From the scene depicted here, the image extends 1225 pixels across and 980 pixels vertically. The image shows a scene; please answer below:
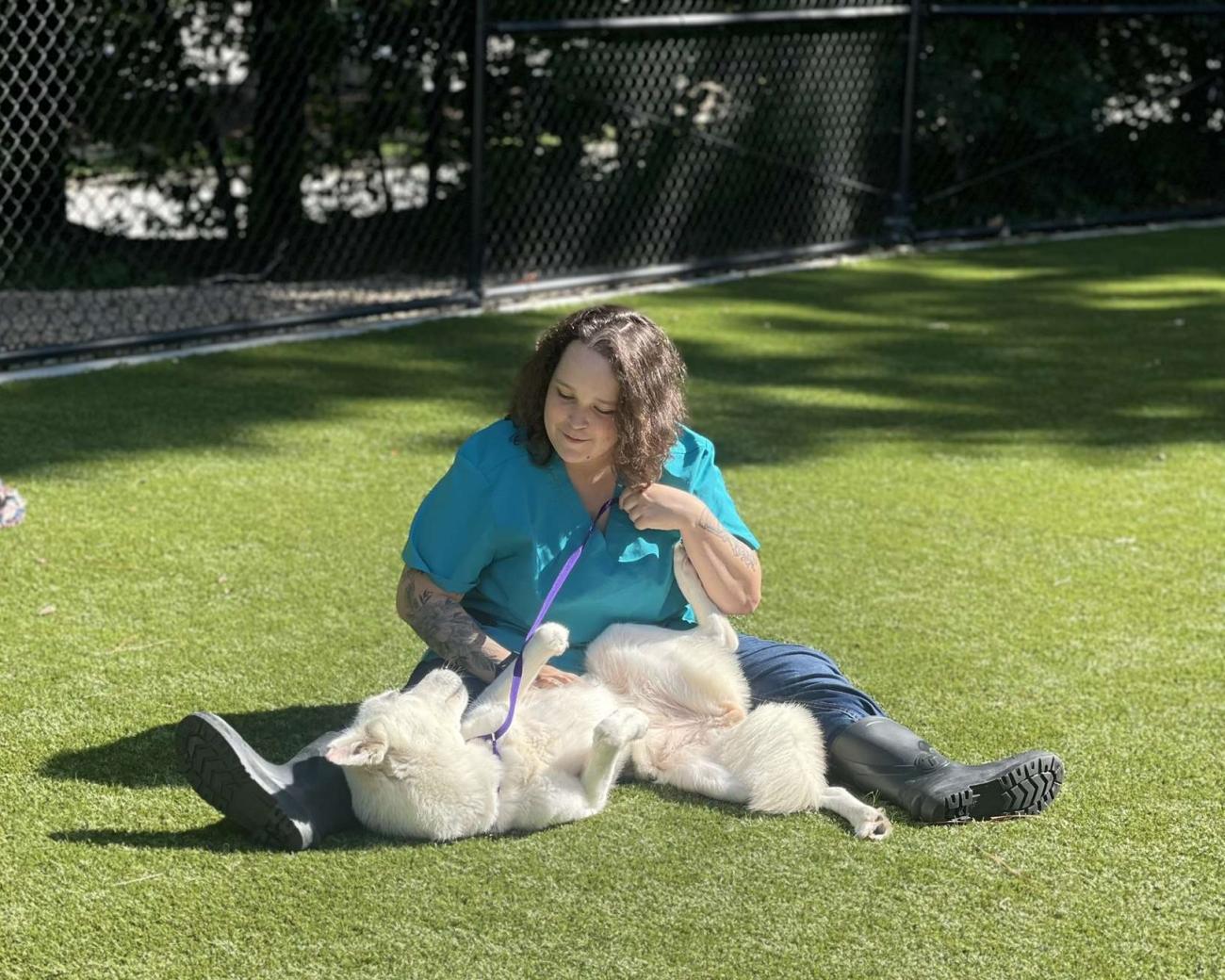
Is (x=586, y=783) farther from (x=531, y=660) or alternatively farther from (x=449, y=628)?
(x=449, y=628)

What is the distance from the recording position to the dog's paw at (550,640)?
3072mm

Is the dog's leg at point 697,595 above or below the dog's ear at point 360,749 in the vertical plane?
above

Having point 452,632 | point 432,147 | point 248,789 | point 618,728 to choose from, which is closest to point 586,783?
point 618,728

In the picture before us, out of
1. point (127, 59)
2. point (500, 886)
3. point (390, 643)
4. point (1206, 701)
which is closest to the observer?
point (500, 886)

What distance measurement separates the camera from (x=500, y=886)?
9.56ft

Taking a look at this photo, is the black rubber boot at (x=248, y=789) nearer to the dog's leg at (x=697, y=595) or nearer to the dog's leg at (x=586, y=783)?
the dog's leg at (x=586, y=783)

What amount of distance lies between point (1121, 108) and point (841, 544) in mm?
8302

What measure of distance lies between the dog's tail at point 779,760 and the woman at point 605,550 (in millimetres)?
122

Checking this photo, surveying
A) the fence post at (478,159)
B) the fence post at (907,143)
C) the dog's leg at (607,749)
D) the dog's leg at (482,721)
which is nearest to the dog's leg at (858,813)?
the dog's leg at (607,749)

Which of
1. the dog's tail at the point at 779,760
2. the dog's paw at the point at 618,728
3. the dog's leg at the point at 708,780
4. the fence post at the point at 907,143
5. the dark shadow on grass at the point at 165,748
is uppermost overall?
the fence post at the point at 907,143

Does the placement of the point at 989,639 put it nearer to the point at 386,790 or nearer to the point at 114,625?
the point at 386,790

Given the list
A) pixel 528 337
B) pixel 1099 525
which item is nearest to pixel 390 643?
pixel 1099 525

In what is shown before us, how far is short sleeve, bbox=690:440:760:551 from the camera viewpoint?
347cm

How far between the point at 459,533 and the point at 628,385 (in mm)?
461
